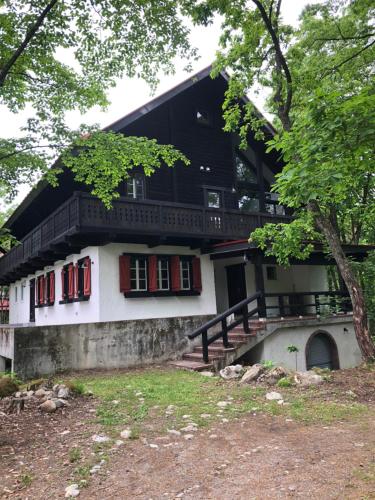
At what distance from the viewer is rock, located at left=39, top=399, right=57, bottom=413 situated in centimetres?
654

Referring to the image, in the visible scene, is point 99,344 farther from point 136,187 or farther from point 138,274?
point 136,187

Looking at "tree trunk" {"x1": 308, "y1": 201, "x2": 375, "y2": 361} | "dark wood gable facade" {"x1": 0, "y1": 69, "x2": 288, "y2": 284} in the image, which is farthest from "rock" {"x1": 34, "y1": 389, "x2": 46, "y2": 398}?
"tree trunk" {"x1": 308, "y1": 201, "x2": 375, "y2": 361}

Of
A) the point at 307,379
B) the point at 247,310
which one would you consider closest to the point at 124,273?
the point at 247,310

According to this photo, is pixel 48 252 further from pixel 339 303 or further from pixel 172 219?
pixel 339 303

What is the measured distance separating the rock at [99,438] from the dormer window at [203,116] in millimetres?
14922

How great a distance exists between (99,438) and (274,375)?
4.27m

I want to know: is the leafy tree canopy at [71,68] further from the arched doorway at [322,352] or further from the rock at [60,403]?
the arched doorway at [322,352]

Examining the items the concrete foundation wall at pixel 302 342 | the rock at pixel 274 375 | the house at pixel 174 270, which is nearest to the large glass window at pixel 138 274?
the house at pixel 174 270

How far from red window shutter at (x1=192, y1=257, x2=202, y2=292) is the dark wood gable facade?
0.78 metres

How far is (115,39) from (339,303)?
41.9 ft

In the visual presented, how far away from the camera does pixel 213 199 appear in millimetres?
17047

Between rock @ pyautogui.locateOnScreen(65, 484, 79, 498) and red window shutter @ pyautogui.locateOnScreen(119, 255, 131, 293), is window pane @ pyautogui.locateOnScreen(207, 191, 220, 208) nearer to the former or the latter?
red window shutter @ pyautogui.locateOnScreen(119, 255, 131, 293)

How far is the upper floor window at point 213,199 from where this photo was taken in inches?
664

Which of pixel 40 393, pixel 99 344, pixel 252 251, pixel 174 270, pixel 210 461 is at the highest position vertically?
pixel 252 251
